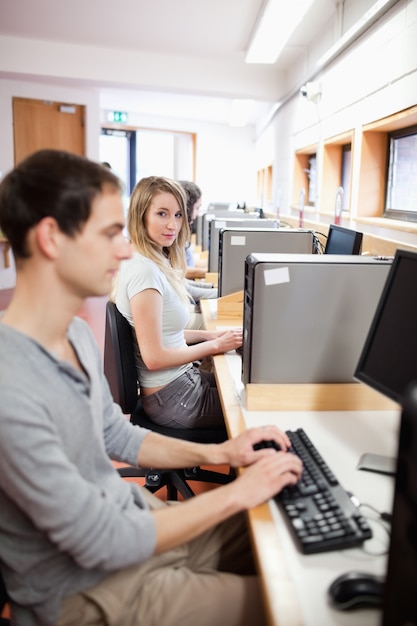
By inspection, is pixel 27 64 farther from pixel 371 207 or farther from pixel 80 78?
pixel 371 207

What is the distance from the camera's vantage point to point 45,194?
2.68ft

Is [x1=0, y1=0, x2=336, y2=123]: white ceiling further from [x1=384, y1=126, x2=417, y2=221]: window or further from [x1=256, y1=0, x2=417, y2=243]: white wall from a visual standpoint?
[x1=384, y1=126, x2=417, y2=221]: window

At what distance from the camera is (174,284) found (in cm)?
197

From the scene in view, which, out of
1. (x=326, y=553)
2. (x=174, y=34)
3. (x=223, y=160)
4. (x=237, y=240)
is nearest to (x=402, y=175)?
(x=237, y=240)

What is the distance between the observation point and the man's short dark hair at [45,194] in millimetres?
816

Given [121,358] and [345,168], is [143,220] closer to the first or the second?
[121,358]

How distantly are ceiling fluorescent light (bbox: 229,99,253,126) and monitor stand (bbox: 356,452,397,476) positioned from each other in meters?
6.42

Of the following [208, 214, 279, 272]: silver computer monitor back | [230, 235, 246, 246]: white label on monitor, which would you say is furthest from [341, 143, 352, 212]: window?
[230, 235, 246, 246]: white label on monitor

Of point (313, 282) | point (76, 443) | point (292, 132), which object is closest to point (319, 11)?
point (292, 132)

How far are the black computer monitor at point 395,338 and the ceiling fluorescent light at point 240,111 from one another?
624 centimetres

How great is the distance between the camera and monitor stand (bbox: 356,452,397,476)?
1.07 metres

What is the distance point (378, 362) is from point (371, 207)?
2489 mm

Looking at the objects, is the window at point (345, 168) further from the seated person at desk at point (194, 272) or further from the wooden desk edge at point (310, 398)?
the wooden desk edge at point (310, 398)

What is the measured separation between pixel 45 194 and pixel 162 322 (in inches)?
44.0
